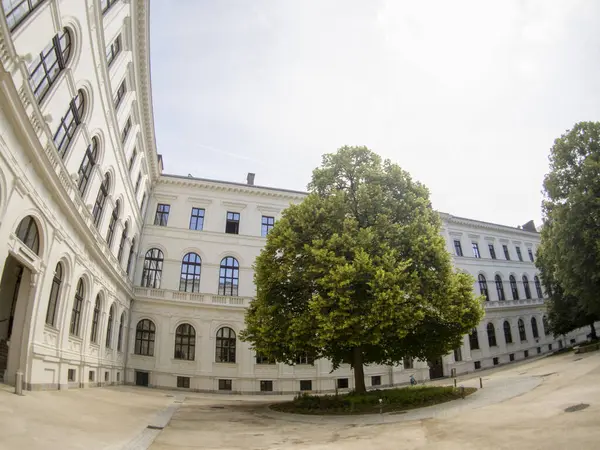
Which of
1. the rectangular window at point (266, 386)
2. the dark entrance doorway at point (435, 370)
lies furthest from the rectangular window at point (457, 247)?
the rectangular window at point (266, 386)

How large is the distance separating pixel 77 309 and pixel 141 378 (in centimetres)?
1163

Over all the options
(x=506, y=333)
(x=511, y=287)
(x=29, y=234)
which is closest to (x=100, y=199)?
(x=29, y=234)

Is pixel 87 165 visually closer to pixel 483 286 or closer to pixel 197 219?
pixel 197 219

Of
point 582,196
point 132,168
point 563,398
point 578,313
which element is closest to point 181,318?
point 132,168

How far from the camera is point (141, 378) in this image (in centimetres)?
2755

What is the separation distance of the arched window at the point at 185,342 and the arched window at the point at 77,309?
36.1ft

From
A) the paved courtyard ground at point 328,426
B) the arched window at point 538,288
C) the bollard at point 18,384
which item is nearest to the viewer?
the paved courtyard ground at point 328,426

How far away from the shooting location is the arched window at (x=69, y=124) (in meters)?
14.3

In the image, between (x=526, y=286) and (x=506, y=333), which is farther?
(x=526, y=286)

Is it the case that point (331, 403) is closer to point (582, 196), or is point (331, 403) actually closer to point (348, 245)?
point (348, 245)

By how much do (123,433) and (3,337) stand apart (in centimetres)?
1112

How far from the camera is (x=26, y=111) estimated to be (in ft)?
35.6

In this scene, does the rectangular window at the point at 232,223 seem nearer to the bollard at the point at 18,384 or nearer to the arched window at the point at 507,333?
the bollard at the point at 18,384

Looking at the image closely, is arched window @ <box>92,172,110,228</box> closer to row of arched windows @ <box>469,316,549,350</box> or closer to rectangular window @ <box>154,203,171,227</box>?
rectangular window @ <box>154,203,171,227</box>
